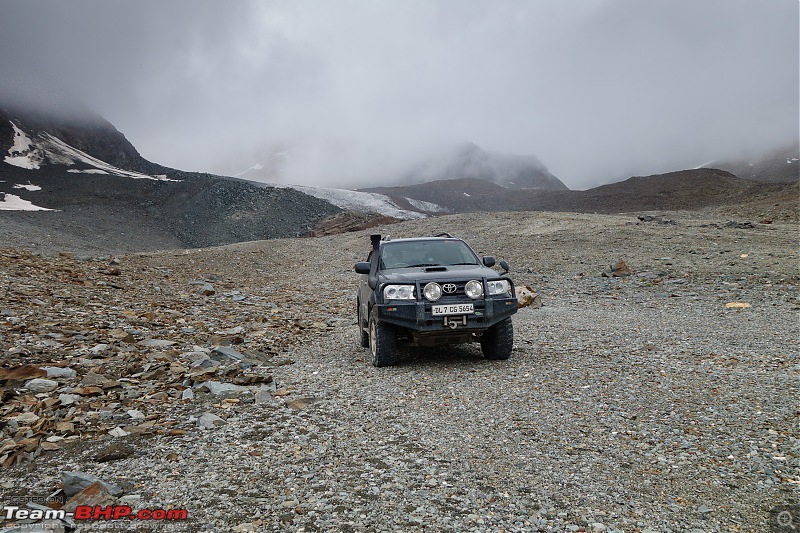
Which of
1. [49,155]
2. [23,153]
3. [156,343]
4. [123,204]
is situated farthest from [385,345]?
[49,155]

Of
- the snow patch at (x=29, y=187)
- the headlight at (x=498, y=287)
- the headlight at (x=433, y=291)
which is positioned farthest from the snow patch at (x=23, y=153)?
the headlight at (x=498, y=287)

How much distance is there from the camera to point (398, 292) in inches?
277

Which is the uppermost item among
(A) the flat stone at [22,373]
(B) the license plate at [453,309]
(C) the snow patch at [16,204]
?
(C) the snow patch at [16,204]

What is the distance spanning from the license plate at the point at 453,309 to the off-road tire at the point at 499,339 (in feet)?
1.93

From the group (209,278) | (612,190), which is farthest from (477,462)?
(612,190)

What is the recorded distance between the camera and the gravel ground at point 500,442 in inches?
132

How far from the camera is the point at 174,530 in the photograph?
10.5ft

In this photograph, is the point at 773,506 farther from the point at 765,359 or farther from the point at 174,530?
the point at 765,359

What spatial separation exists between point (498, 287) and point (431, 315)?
39.8 inches

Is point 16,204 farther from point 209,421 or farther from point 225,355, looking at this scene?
point 209,421

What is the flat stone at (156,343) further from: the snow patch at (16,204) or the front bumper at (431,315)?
the snow patch at (16,204)

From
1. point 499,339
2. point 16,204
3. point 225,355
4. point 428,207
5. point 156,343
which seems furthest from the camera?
point 428,207
